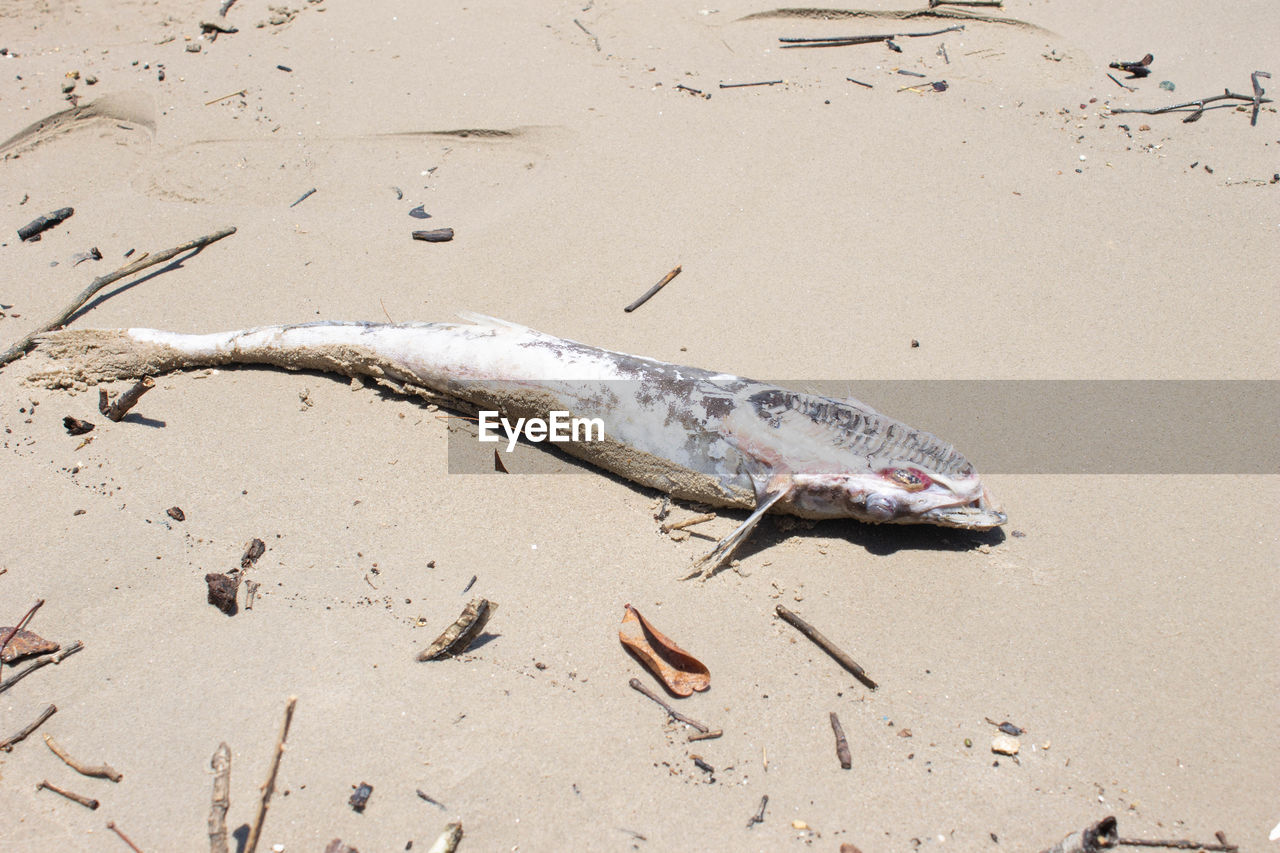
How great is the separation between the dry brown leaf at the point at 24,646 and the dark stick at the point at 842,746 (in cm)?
298

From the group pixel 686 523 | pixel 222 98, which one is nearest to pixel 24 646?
pixel 686 523

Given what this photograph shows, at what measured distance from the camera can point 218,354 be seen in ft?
14.1

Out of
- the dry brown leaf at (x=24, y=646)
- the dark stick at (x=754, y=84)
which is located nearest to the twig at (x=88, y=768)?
the dry brown leaf at (x=24, y=646)

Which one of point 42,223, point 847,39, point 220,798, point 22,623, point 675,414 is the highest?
point 847,39

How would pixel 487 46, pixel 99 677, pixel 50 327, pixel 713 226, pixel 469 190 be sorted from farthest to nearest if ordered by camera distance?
pixel 487 46
pixel 469 190
pixel 713 226
pixel 50 327
pixel 99 677

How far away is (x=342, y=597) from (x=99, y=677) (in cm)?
90

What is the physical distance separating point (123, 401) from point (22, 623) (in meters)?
1.20

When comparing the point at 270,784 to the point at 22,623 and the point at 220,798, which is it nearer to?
the point at 220,798

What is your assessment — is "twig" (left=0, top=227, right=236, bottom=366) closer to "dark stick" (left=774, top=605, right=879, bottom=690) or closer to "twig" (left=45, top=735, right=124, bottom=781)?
"twig" (left=45, top=735, right=124, bottom=781)

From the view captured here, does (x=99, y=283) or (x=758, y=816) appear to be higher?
(x=99, y=283)

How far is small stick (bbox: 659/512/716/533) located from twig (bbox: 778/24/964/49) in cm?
461

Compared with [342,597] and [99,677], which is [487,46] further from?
[99,677]

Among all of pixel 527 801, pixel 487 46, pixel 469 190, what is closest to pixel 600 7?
pixel 487 46

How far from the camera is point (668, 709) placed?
2.87 meters
